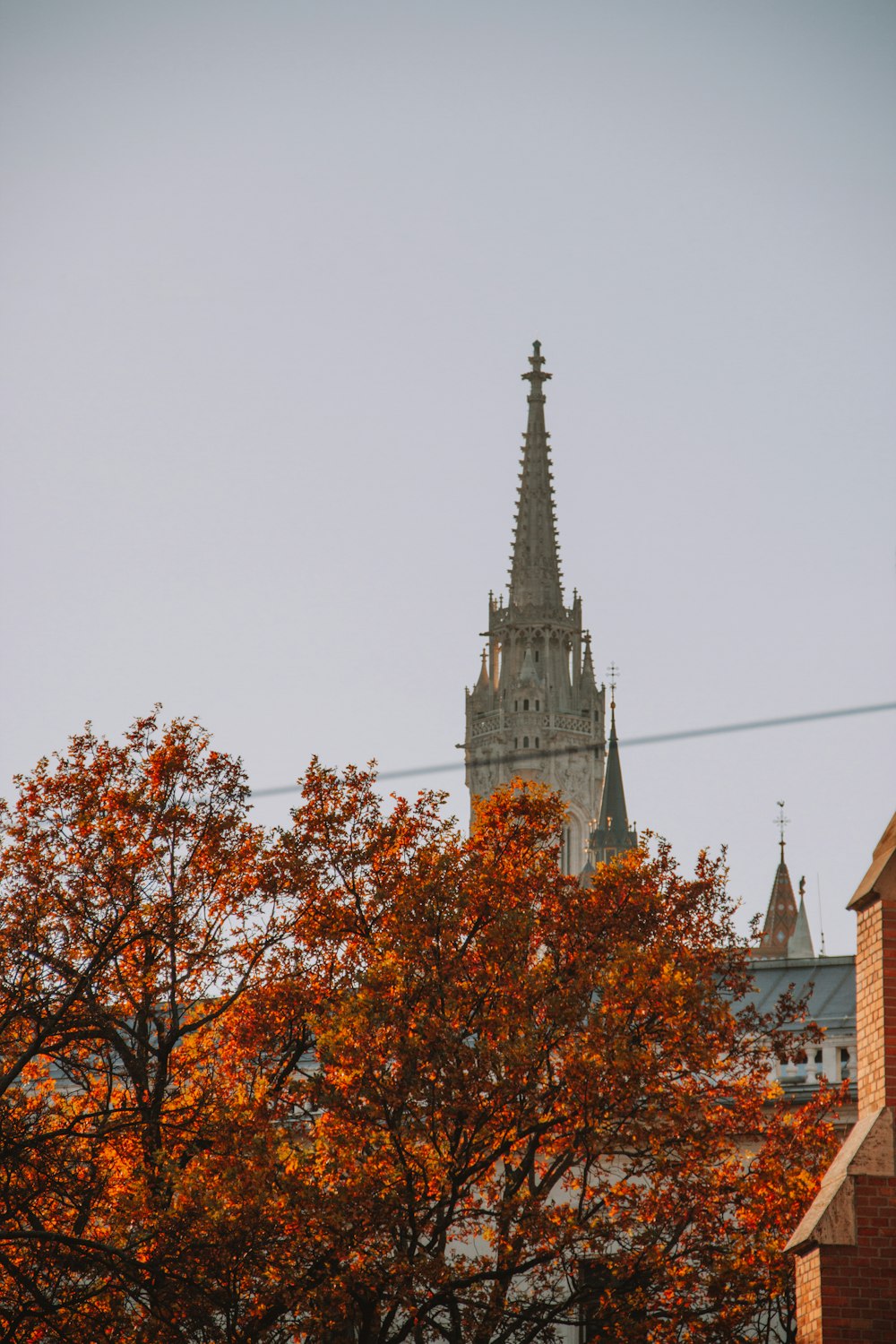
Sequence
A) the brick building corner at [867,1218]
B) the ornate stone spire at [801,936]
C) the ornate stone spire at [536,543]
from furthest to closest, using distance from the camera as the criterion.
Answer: the ornate stone spire at [536,543], the ornate stone spire at [801,936], the brick building corner at [867,1218]

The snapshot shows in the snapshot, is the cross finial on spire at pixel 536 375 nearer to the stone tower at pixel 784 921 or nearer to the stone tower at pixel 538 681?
the stone tower at pixel 538 681

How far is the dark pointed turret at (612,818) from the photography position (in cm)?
14362

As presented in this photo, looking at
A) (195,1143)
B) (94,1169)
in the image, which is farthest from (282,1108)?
(94,1169)

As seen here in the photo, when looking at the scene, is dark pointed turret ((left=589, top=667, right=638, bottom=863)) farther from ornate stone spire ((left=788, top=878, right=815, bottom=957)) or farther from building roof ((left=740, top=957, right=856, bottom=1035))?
building roof ((left=740, top=957, right=856, bottom=1035))

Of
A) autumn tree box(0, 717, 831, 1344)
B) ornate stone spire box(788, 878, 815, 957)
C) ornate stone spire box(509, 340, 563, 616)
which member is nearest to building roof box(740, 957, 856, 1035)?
autumn tree box(0, 717, 831, 1344)

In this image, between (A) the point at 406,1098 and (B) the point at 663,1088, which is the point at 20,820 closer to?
(A) the point at 406,1098

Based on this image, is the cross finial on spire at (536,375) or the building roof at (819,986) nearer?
the building roof at (819,986)

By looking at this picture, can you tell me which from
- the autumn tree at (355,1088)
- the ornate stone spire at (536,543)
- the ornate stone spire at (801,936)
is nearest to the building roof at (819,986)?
the autumn tree at (355,1088)

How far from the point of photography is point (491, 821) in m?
32.2

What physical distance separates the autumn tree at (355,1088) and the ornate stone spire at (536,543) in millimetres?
131239

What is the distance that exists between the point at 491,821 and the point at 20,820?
7.39 m

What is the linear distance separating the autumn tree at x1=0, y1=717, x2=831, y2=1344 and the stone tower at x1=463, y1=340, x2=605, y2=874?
120740 mm

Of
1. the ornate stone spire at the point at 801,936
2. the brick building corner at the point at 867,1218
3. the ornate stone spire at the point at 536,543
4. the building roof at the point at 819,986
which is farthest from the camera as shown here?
the ornate stone spire at the point at 536,543

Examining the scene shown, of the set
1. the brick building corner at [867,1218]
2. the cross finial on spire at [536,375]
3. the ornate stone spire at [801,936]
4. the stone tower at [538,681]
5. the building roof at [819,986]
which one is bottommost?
the brick building corner at [867,1218]
